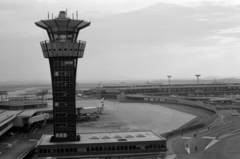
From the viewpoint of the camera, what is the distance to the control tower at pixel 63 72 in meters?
51.2

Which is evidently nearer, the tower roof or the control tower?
the tower roof

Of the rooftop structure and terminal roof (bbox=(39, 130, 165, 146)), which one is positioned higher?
terminal roof (bbox=(39, 130, 165, 146))

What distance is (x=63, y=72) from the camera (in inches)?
2034

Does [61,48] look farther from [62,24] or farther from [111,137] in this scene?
[111,137]

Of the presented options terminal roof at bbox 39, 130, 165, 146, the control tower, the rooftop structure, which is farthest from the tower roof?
the rooftop structure

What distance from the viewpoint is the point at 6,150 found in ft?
197

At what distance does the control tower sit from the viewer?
51.2 metres

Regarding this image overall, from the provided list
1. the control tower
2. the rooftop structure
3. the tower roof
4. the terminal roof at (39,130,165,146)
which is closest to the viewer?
the rooftop structure

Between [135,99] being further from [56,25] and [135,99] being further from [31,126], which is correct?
[56,25]

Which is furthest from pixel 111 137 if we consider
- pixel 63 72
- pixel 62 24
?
pixel 62 24

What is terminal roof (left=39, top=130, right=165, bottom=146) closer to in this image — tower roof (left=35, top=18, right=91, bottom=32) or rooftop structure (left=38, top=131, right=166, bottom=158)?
rooftop structure (left=38, top=131, right=166, bottom=158)

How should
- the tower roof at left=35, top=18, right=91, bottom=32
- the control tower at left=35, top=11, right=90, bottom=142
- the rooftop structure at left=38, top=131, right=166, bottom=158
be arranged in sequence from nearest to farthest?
the rooftop structure at left=38, top=131, right=166, bottom=158
the tower roof at left=35, top=18, right=91, bottom=32
the control tower at left=35, top=11, right=90, bottom=142

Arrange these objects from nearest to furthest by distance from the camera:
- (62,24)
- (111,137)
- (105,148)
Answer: (105,148), (62,24), (111,137)

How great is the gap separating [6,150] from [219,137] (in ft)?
145
